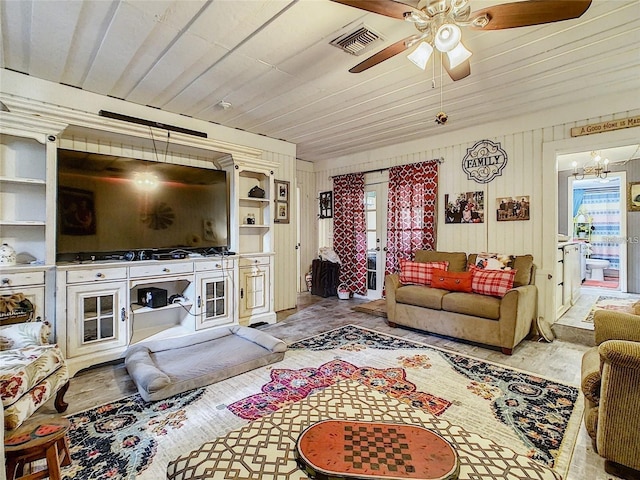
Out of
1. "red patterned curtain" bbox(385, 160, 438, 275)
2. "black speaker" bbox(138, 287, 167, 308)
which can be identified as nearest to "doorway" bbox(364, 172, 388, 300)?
"red patterned curtain" bbox(385, 160, 438, 275)

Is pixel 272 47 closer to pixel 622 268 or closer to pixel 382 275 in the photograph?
pixel 382 275

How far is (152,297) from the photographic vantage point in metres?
3.20

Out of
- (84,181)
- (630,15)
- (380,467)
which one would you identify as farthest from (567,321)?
(84,181)

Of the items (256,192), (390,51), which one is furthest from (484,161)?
(256,192)

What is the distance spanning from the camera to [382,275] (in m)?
5.48

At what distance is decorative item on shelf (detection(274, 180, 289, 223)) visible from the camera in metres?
4.88

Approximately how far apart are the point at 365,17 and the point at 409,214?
3250 millimetres

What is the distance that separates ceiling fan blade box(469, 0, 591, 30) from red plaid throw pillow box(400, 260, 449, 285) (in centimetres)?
286

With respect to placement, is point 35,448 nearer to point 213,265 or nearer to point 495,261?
point 213,265

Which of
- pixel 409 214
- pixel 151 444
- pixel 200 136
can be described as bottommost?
pixel 151 444

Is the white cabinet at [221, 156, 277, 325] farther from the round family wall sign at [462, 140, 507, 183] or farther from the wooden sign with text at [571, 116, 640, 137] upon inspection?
the wooden sign with text at [571, 116, 640, 137]

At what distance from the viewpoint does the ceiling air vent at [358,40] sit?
2164 mm

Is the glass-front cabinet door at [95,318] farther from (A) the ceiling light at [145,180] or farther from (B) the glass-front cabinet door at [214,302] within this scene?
(A) the ceiling light at [145,180]

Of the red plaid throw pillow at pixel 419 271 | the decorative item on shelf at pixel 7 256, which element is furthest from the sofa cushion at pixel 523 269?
the decorative item on shelf at pixel 7 256
